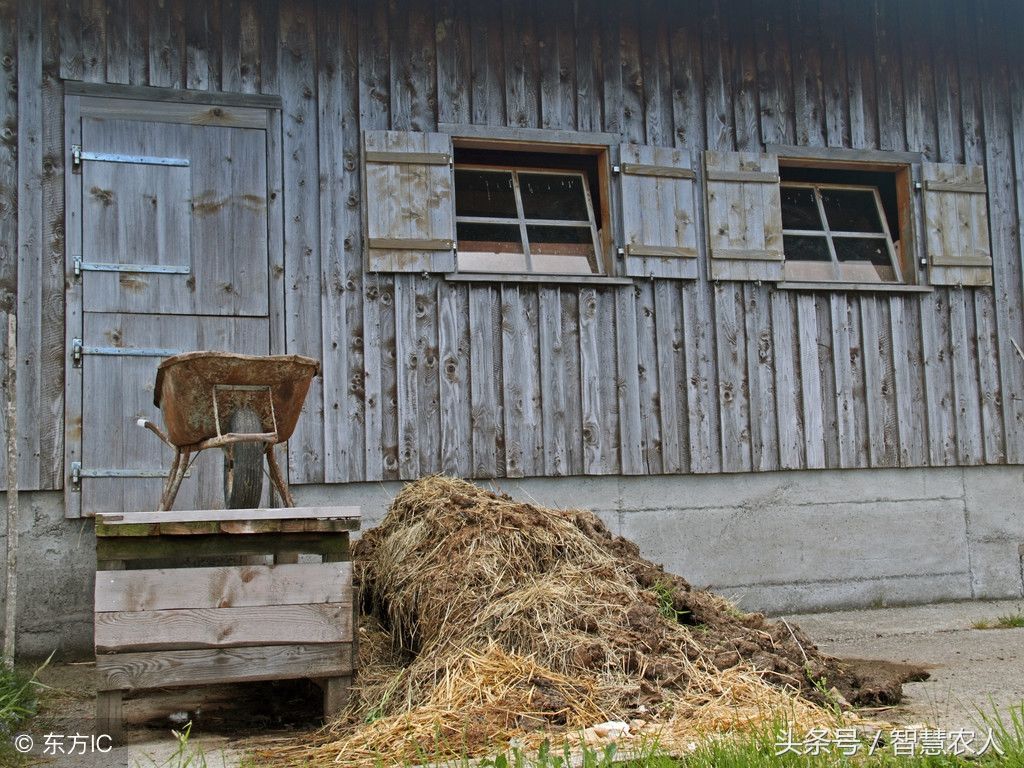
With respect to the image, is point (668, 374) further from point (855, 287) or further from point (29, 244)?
point (29, 244)

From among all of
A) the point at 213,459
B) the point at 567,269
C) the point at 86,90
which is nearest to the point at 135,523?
the point at 213,459

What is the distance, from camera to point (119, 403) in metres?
6.17

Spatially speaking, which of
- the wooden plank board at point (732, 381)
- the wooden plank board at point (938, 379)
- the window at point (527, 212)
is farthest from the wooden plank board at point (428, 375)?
the wooden plank board at point (938, 379)

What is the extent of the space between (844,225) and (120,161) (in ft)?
16.4

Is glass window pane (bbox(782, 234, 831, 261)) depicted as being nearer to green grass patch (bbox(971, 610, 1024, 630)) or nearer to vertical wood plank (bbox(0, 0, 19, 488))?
green grass patch (bbox(971, 610, 1024, 630))

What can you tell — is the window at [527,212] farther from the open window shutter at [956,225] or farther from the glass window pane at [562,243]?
the open window shutter at [956,225]

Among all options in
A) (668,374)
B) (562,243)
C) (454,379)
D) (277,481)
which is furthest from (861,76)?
(277,481)

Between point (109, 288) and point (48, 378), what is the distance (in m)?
0.62

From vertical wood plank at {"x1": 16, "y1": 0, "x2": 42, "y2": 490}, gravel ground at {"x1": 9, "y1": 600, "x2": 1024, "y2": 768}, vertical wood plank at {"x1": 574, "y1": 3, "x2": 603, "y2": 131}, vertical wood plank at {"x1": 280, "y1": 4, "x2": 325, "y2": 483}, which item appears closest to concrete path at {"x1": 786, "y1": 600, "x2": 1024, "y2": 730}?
gravel ground at {"x1": 9, "y1": 600, "x2": 1024, "y2": 768}

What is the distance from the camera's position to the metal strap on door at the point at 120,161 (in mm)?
6230

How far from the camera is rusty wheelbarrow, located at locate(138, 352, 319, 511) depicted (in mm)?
4395

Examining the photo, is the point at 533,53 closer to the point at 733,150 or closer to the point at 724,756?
the point at 733,150

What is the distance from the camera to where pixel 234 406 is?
4535 millimetres

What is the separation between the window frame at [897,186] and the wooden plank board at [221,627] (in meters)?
4.57
